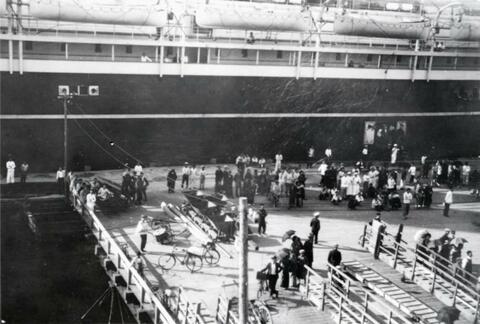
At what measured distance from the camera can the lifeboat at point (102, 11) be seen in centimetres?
2138

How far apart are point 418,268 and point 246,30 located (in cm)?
1540

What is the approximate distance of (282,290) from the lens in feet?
39.7

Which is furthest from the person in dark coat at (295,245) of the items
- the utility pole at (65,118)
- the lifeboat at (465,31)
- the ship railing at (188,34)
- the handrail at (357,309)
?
the lifeboat at (465,31)

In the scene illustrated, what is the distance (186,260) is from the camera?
527 inches

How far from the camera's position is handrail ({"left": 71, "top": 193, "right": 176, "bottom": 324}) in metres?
10.7

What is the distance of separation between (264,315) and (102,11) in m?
16.0

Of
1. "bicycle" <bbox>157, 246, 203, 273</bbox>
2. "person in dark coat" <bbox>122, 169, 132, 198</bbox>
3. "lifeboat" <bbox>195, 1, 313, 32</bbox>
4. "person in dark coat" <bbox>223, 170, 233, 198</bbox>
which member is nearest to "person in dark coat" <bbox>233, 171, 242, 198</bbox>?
"person in dark coat" <bbox>223, 170, 233, 198</bbox>

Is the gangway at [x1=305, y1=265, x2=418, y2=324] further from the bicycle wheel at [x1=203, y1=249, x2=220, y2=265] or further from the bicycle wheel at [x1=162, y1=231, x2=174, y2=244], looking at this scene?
the bicycle wheel at [x1=162, y1=231, x2=174, y2=244]

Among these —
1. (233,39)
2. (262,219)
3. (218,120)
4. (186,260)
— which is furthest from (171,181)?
(233,39)

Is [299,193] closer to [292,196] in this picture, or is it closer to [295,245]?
[292,196]

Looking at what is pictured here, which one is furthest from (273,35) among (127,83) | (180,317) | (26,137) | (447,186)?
(180,317)

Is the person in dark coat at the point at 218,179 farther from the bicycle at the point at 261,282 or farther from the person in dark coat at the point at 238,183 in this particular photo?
the bicycle at the point at 261,282

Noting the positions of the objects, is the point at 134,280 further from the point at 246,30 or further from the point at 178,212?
the point at 246,30

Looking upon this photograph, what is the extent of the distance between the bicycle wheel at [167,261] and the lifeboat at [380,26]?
17352 millimetres
